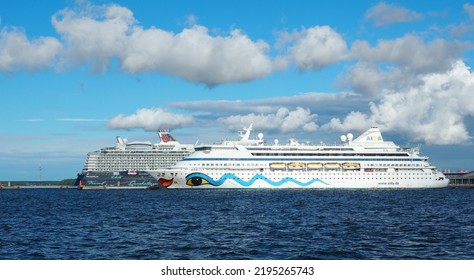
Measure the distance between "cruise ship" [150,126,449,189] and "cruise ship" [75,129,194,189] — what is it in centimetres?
3437

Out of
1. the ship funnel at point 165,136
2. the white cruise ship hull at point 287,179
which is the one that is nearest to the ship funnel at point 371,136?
the white cruise ship hull at point 287,179

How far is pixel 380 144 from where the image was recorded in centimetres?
10112

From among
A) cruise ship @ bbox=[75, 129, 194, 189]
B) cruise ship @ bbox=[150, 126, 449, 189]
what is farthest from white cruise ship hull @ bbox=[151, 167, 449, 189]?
cruise ship @ bbox=[75, 129, 194, 189]

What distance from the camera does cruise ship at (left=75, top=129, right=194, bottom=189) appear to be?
128875mm

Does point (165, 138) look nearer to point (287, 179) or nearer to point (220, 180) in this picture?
point (220, 180)

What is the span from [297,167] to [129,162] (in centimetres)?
5312

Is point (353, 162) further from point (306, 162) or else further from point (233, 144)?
point (233, 144)

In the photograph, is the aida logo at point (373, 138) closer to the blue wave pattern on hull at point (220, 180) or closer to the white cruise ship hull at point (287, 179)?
the white cruise ship hull at point (287, 179)

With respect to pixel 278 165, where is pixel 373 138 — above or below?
above

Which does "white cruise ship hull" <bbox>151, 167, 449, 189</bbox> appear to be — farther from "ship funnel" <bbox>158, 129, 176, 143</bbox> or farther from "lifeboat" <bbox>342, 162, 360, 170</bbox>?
"ship funnel" <bbox>158, 129, 176, 143</bbox>

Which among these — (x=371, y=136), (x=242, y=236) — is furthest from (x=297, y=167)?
(x=242, y=236)

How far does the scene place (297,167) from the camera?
310 feet
